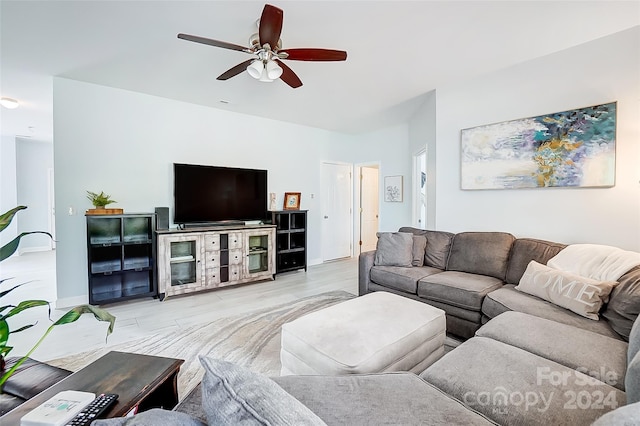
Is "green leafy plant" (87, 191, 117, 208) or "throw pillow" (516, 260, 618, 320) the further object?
"green leafy plant" (87, 191, 117, 208)

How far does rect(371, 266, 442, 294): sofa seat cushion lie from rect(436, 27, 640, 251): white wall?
0.94m

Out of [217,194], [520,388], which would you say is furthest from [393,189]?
[520,388]

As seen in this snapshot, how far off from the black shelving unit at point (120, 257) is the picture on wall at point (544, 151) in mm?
4002

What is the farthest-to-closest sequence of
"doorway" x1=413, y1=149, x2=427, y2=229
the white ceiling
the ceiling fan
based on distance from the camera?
"doorway" x1=413, y1=149, x2=427, y2=229
the white ceiling
the ceiling fan

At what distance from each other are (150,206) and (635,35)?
5.28 m

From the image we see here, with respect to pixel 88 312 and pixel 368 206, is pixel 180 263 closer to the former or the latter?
pixel 88 312

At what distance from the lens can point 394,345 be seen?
5.57 feet

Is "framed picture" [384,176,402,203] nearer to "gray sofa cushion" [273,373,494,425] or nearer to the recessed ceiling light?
"gray sofa cushion" [273,373,494,425]

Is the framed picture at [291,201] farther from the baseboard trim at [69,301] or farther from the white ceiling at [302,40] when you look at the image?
the baseboard trim at [69,301]

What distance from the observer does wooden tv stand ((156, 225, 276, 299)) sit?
3695 millimetres

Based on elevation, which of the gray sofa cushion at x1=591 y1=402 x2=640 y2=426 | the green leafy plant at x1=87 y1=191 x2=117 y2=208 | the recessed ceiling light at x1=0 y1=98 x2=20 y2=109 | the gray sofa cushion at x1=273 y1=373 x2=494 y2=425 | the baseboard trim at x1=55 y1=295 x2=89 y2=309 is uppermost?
the recessed ceiling light at x1=0 y1=98 x2=20 y2=109

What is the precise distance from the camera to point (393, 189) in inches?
219

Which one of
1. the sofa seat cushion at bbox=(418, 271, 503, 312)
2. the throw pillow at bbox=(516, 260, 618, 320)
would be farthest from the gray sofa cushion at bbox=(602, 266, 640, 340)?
the sofa seat cushion at bbox=(418, 271, 503, 312)

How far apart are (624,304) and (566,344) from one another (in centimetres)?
63
